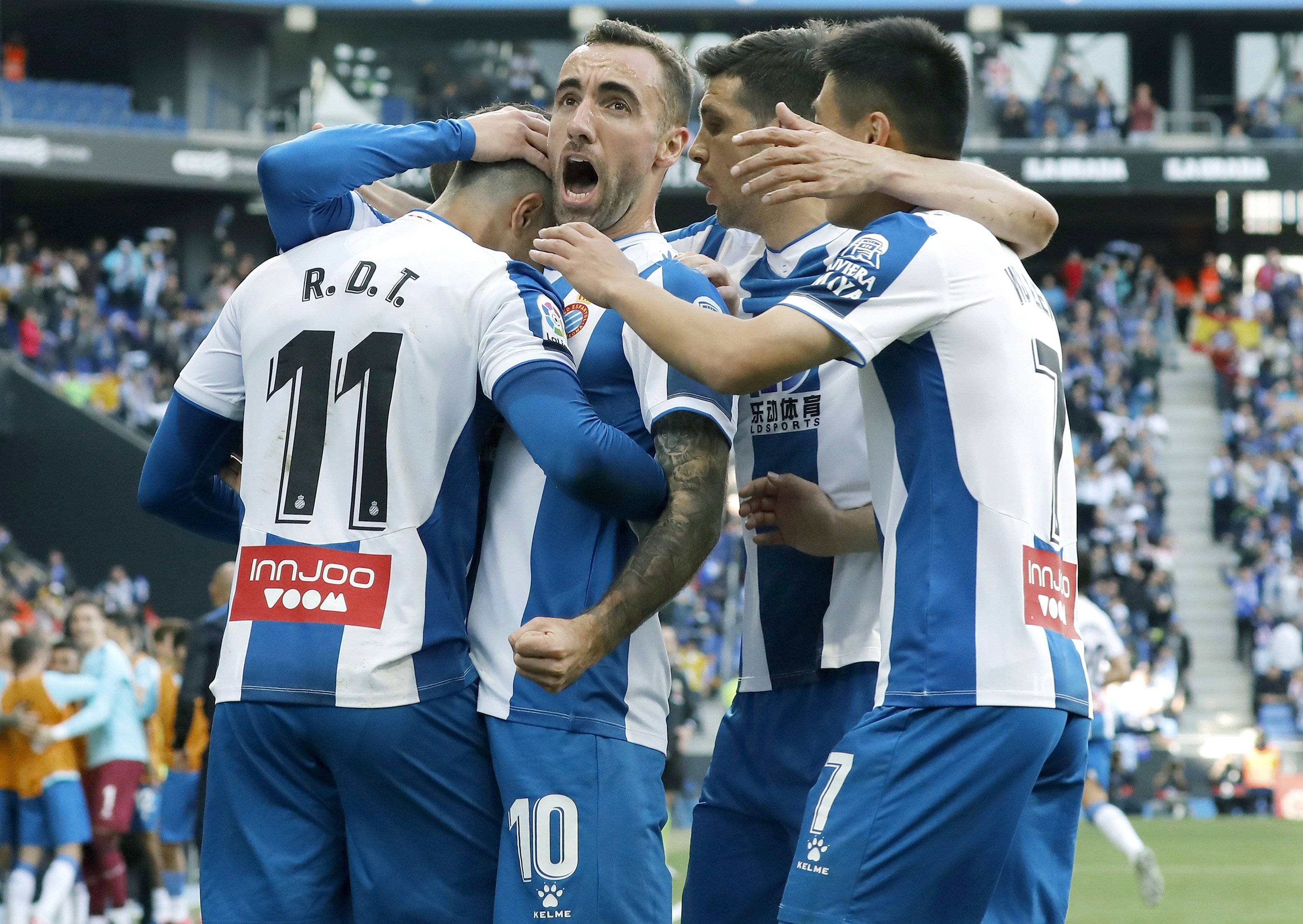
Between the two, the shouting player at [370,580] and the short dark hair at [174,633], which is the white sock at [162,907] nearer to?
the short dark hair at [174,633]

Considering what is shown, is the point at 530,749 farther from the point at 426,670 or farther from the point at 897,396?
the point at 897,396

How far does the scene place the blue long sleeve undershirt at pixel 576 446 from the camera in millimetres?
3115

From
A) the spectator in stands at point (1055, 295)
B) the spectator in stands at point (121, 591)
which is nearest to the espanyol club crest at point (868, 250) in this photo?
the spectator in stands at point (121, 591)

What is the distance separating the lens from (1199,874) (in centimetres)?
1269

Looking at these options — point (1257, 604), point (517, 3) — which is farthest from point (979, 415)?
point (517, 3)

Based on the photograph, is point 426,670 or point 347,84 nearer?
point 426,670

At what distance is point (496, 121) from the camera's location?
3.66m

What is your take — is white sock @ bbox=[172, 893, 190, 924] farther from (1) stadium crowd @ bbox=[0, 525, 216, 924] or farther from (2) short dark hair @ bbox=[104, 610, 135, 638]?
(2) short dark hair @ bbox=[104, 610, 135, 638]

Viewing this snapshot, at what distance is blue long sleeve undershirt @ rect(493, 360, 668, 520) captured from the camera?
10.2ft

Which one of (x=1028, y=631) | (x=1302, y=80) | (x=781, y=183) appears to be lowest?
(x=1028, y=631)

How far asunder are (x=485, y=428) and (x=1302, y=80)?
3345 cm

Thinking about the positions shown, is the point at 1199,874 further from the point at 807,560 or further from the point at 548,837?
the point at 548,837

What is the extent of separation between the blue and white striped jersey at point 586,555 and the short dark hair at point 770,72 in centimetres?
81

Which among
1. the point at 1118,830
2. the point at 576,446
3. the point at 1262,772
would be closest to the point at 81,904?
the point at 1118,830
